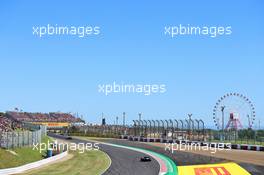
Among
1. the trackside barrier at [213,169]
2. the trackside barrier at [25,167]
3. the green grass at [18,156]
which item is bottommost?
the trackside barrier at [213,169]

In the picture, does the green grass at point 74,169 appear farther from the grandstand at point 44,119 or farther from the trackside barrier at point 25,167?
the grandstand at point 44,119

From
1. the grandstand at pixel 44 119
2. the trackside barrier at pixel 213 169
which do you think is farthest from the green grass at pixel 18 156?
the grandstand at pixel 44 119

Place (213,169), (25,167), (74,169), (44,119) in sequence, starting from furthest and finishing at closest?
(44,119) < (213,169) < (74,169) < (25,167)

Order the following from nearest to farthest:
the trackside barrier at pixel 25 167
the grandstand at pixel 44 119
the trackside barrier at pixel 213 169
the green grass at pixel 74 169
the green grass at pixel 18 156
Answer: the trackside barrier at pixel 25 167 → the green grass at pixel 18 156 → the green grass at pixel 74 169 → the trackside barrier at pixel 213 169 → the grandstand at pixel 44 119

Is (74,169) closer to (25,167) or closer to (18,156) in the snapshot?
(25,167)

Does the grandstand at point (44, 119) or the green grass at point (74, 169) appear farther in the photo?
the grandstand at point (44, 119)

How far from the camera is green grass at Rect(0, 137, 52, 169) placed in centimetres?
3192

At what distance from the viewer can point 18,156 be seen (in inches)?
1427

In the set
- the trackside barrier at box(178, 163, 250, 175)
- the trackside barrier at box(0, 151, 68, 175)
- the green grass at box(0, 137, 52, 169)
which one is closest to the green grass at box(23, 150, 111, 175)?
the trackside barrier at box(0, 151, 68, 175)

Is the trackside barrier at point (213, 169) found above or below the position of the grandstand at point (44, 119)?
below

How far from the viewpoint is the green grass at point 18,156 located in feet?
105

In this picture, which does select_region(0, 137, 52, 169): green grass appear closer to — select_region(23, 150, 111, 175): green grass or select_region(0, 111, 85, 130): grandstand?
select_region(23, 150, 111, 175): green grass

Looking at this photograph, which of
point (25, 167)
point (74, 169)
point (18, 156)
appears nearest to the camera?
point (25, 167)

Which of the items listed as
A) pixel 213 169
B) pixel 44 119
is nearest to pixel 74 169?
pixel 213 169
